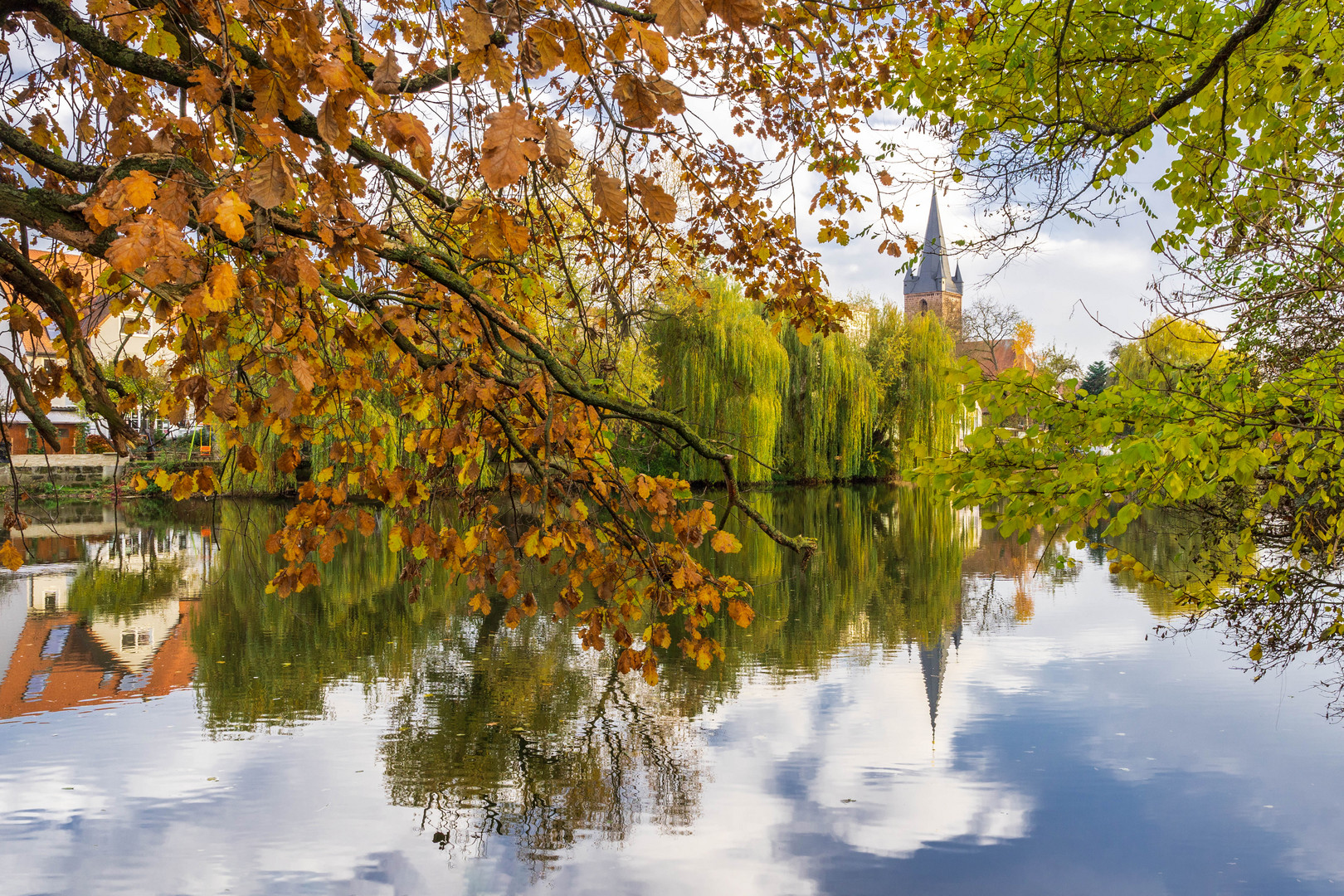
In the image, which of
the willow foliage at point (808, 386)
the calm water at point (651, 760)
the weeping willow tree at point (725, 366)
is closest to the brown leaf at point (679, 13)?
the calm water at point (651, 760)

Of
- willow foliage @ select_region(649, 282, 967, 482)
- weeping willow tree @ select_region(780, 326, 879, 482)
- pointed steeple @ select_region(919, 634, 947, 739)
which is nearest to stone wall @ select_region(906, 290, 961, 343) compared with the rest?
willow foliage @ select_region(649, 282, 967, 482)

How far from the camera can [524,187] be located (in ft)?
11.5

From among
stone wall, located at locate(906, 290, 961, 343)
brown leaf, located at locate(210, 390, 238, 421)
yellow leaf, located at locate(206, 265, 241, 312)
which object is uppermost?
stone wall, located at locate(906, 290, 961, 343)

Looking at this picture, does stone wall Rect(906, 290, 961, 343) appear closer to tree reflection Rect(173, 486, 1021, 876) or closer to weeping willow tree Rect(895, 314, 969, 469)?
weeping willow tree Rect(895, 314, 969, 469)

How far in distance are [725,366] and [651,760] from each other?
19.2 meters

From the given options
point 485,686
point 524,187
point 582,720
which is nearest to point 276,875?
point 582,720

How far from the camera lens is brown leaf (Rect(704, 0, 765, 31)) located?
5.21 ft

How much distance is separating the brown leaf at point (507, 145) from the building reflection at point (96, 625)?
8.82 ft

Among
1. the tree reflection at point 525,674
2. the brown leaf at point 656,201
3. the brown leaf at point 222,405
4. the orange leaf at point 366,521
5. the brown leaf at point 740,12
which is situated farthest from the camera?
the tree reflection at point 525,674

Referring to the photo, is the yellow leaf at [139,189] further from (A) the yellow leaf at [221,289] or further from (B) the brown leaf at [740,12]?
(B) the brown leaf at [740,12]

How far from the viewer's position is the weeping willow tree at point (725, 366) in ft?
78.0

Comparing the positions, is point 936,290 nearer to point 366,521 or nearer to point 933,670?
point 933,670

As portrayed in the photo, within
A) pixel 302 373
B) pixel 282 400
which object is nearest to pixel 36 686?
Answer: pixel 282 400

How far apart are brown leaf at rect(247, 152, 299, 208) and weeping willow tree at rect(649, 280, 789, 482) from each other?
21.5 metres
